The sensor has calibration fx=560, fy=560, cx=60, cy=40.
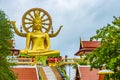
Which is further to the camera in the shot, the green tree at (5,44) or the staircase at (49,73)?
the staircase at (49,73)

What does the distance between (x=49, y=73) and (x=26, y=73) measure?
2.97m

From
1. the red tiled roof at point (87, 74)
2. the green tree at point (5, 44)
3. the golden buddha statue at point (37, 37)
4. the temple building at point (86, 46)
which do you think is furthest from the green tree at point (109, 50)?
the temple building at point (86, 46)

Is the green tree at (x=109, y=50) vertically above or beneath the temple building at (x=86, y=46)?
beneath

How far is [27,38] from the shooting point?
5022 cm

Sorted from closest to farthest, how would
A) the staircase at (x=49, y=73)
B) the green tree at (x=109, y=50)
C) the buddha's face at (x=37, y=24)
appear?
1. the green tree at (x=109, y=50)
2. the staircase at (x=49, y=73)
3. the buddha's face at (x=37, y=24)

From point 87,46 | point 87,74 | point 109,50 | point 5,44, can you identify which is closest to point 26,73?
point 87,74

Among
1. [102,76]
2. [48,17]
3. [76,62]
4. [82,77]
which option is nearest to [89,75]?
[82,77]

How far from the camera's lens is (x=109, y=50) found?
20.9 m

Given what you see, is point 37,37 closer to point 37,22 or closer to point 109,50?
point 37,22

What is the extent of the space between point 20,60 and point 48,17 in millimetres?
12330

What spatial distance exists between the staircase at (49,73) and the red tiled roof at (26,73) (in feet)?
3.05

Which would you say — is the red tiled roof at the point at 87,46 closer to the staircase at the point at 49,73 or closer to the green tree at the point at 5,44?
the staircase at the point at 49,73

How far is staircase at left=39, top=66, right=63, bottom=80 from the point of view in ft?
114

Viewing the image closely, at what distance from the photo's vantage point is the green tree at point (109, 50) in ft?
68.0
